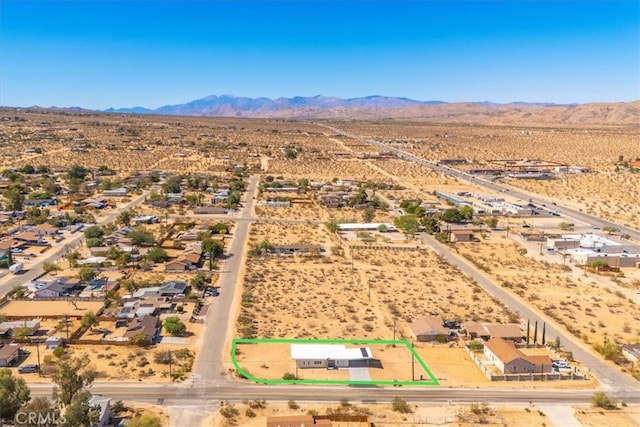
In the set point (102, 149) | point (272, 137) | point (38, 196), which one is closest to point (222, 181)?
point (38, 196)

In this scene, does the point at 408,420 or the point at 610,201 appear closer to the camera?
the point at 408,420

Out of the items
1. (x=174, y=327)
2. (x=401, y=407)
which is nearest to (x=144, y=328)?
(x=174, y=327)

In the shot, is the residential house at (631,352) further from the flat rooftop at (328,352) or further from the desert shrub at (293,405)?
the desert shrub at (293,405)

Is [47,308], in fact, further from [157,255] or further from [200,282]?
[157,255]

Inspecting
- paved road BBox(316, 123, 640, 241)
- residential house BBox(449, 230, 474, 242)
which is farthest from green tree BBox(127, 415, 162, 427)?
paved road BBox(316, 123, 640, 241)

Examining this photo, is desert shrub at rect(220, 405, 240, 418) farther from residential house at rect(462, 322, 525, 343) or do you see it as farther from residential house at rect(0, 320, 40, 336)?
residential house at rect(462, 322, 525, 343)

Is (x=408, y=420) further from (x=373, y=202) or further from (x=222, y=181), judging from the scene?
(x=222, y=181)

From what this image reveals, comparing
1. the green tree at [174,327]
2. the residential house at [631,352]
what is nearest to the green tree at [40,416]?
the green tree at [174,327]

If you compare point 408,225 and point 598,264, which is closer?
point 598,264
